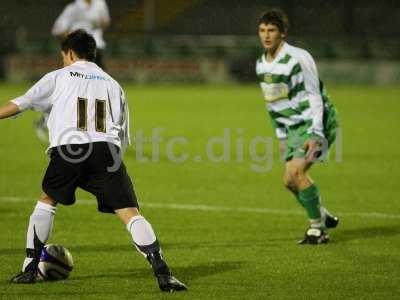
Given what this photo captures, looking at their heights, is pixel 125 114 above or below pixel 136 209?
above

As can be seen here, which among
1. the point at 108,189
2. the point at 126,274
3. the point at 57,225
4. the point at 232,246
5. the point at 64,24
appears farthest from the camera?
the point at 64,24

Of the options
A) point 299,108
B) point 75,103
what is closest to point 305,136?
point 299,108

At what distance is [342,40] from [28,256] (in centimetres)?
2927

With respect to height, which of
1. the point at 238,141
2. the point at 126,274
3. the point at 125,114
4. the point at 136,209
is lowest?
the point at 238,141

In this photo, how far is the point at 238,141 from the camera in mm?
18094

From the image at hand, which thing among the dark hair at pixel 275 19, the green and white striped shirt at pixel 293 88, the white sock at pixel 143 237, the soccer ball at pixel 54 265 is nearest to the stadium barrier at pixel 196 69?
the green and white striped shirt at pixel 293 88

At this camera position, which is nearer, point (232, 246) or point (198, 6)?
point (232, 246)

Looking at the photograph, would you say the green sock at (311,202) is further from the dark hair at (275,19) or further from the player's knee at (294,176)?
the dark hair at (275,19)

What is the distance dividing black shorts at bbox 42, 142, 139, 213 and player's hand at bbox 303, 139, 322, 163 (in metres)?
2.36

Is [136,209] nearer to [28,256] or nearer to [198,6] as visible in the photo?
[28,256]

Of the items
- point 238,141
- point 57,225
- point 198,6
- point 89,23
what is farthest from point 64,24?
point 198,6

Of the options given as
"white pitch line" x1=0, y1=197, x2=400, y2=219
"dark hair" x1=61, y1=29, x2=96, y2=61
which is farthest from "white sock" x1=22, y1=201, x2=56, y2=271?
"white pitch line" x1=0, y1=197, x2=400, y2=219

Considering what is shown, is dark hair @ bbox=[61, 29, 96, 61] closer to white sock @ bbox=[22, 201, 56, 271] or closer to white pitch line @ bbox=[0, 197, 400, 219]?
white sock @ bbox=[22, 201, 56, 271]

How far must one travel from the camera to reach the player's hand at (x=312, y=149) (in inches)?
343
